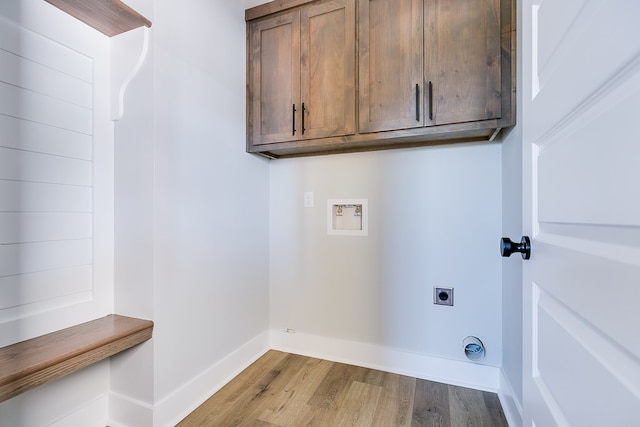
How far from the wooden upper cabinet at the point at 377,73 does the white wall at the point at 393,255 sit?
0.57 ft

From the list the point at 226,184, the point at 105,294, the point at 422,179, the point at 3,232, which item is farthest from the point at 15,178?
the point at 422,179

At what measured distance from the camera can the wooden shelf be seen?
0.89 metres

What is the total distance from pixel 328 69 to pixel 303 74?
0.55 feet

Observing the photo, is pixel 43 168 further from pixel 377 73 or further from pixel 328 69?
pixel 377 73

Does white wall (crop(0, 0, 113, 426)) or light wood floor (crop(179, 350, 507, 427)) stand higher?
white wall (crop(0, 0, 113, 426))

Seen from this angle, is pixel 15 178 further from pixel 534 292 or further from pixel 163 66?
pixel 534 292

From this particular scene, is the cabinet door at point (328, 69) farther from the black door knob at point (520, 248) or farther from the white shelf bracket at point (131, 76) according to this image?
the black door knob at point (520, 248)

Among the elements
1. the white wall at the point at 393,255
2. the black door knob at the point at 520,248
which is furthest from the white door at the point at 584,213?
the white wall at the point at 393,255

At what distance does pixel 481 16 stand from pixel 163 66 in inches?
61.6

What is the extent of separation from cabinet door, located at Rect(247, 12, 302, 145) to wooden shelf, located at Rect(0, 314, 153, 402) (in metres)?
1.24

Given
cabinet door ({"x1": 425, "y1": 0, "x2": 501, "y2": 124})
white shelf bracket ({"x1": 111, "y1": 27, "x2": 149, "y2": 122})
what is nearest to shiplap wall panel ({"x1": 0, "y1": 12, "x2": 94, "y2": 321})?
white shelf bracket ({"x1": 111, "y1": 27, "x2": 149, "y2": 122})

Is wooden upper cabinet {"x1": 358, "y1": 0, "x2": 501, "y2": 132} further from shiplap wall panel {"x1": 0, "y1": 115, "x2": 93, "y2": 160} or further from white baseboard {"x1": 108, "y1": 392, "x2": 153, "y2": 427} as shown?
white baseboard {"x1": 108, "y1": 392, "x2": 153, "y2": 427}

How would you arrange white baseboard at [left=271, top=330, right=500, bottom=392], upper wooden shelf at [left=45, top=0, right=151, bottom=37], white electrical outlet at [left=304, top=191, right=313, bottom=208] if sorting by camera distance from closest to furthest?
upper wooden shelf at [left=45, top=0, right=151, bottom=37] → white baseboard at [left=271, top=330, right=500, bottom=392] → white electrical outlet at [left=304, top=191, right=313, bottom=208]

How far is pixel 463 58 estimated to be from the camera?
1.37m
